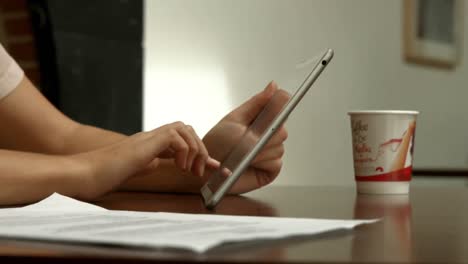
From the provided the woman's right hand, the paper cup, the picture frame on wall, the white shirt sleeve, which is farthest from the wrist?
the picture frame on wall

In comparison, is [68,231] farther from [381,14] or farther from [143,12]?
[381,14]

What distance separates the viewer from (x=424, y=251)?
464 millimetres

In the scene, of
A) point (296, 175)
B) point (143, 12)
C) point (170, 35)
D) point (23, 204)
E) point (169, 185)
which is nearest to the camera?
point (23, 204)

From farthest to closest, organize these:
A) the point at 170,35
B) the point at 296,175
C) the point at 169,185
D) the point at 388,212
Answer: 1. the point at 296,175
2. the point at 170,35
3. the point at 169,185
4. the point at 388,212

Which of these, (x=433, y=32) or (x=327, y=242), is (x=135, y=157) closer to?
(x=327, y=242)

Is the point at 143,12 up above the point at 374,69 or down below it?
above

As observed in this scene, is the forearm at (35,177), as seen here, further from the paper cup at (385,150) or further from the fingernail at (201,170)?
the paper cup at (385,150)

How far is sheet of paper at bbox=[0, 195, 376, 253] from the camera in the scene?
1.48 feet

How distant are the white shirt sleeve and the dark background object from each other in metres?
0.75

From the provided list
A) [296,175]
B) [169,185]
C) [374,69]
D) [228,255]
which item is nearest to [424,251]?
[228,255]

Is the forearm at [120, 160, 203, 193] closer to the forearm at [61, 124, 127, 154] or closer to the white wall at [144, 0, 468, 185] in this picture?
the forearm at [61, 124, 127, 154]

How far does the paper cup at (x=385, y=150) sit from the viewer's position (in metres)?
1.00

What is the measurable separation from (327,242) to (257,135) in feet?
1.50

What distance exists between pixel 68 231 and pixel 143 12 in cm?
223
